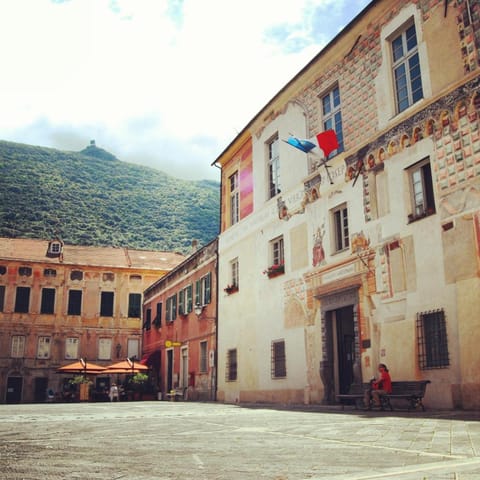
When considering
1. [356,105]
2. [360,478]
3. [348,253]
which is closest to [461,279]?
[348,253]

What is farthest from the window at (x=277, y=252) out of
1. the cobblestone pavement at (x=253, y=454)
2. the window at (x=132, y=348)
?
the window at (x=132, y=348)

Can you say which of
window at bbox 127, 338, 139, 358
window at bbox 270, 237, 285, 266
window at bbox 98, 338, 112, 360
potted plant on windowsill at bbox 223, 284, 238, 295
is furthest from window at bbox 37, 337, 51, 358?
window at bbox 270, 237, 285, 266

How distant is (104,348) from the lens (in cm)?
4050

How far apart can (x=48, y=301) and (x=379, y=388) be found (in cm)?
3226

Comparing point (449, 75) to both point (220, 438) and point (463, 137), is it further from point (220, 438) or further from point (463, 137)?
point (220, 438)

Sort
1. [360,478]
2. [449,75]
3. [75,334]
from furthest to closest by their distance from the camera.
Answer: [75,334] → [449,75] → [360,478]

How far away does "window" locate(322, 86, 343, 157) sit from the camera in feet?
53.0

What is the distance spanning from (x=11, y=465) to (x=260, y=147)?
690 inches

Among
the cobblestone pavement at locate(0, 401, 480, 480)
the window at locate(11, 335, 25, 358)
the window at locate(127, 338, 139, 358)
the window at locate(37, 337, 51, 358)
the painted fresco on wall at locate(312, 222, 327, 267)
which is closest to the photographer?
the cobblestone pavement at locate(0, 401, 480, 480)

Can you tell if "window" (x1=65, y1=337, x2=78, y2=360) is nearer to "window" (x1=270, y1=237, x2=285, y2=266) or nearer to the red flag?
"window" (x1=270, y1=237, x2=285, y2=266)

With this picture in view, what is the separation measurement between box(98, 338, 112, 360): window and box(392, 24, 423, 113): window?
31.7 m

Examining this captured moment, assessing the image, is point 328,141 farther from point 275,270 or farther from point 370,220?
point 275,270

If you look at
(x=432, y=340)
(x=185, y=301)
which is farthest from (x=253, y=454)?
(x=185, y=301)

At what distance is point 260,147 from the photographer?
68.5 ft
